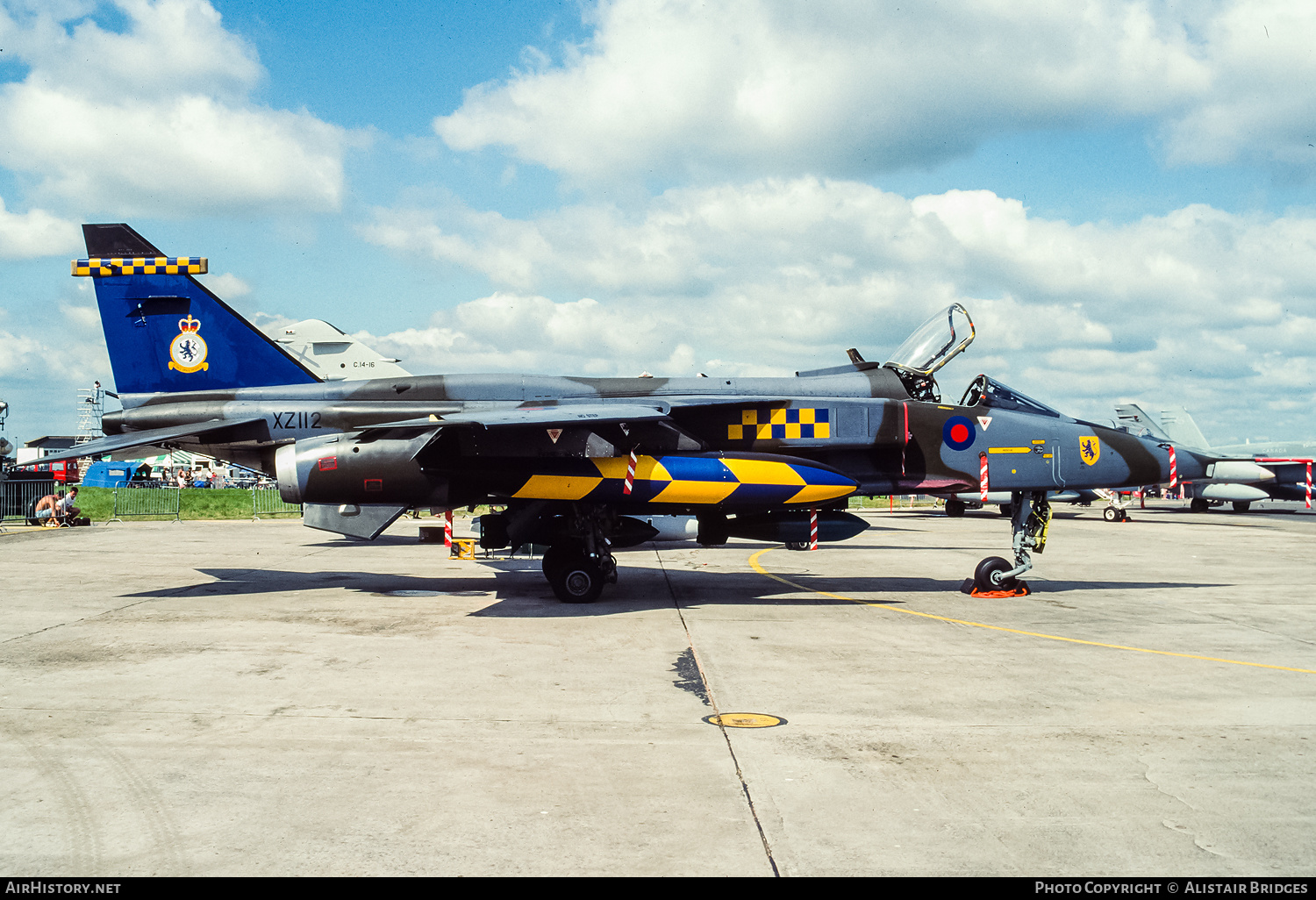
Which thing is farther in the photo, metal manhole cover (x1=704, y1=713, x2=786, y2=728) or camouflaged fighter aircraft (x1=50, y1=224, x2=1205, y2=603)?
camouflaged fighter aircraft (x1=50, y1=224, x2=1205, y2=603)

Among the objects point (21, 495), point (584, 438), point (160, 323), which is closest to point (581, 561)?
point (584, 438)

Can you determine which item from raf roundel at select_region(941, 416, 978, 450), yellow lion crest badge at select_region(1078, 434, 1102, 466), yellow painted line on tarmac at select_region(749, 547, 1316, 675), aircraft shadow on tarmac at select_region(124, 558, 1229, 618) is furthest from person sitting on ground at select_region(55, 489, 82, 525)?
yellow lion crest badge at select_region(1078, 434, 1102, 466)

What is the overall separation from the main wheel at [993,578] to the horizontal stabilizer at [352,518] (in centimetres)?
864

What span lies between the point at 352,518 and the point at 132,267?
559 cm

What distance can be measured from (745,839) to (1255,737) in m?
3.98

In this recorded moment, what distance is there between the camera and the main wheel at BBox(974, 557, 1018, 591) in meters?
12.6

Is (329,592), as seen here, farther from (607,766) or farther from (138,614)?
(607,766)

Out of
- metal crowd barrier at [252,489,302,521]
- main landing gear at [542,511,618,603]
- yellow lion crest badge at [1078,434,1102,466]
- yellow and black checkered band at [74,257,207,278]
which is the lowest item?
metal crowd barrier at [252,489,302,521]

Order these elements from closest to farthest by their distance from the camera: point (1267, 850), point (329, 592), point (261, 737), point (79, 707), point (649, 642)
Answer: point (1267, 850)
point (261, 737)
point (79, 707)
point (649, 642)
point (329, 592)

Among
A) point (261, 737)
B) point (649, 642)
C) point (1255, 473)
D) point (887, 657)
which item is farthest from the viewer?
point (1255, 473)

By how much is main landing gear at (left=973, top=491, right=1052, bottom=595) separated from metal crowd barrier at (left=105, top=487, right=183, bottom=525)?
3192 cm

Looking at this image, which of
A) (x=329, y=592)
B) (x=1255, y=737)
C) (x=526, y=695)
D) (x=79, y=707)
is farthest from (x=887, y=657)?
(x=329, y=592)

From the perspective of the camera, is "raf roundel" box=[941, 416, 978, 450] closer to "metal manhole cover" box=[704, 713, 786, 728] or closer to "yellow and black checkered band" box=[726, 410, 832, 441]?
"yellow and black checkered band" box=[726, 410, 832, 441]
